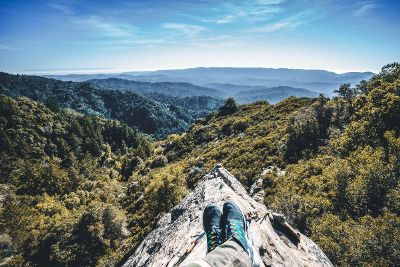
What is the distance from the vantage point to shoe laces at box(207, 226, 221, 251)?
259 inches

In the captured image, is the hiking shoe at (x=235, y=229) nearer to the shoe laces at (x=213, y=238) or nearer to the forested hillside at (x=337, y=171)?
the shoe laces at (x=213, y=238)

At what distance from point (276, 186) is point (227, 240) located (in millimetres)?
32915

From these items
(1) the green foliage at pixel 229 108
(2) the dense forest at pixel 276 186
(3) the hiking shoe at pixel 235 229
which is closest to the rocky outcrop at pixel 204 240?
(3) the hiking shoe at pixel 235 229

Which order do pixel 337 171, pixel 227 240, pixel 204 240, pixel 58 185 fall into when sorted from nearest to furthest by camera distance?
pixel 227 240 < pixel 204 240 < pixel 337 171 < pixel 58 185

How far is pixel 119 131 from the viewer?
16138 centimetres

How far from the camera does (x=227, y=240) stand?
5789mm

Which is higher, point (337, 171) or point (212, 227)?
point (212, 227)

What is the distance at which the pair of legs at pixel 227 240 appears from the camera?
4.51 meters

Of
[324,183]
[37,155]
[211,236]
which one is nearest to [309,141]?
[324,183]

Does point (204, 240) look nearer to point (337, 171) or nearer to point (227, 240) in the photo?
point (227, 240)

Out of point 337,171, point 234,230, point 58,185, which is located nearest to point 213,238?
point 234,230

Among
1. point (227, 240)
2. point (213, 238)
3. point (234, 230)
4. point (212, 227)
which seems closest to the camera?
point (227, 240)

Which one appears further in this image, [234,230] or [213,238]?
[213,238]

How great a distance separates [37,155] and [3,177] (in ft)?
70.2
